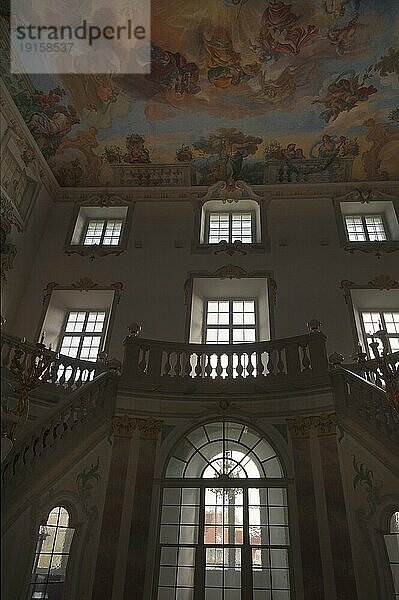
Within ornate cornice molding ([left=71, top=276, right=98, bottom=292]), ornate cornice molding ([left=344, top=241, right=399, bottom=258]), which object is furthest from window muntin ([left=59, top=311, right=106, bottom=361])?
ornate cornice molding ([left=344, top=241, right=399, bottom=258])

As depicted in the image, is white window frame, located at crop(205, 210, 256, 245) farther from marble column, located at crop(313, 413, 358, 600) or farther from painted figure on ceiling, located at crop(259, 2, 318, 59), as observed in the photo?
marble column, located at crop(313, 413, 358, 600)

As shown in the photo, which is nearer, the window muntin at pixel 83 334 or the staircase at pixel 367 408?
the staircase at pixel 367 408

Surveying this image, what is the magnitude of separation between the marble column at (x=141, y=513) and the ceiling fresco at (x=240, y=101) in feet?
31.6

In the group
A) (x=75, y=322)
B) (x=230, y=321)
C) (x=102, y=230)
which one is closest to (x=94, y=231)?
(x=102, y=230)

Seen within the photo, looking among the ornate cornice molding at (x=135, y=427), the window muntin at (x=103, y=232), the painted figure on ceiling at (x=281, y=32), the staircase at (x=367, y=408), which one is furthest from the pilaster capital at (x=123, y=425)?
the painted figure on ceiling at (x=281, y=32)

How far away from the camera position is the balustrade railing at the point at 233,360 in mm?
8070

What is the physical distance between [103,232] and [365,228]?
Result: 8110mm

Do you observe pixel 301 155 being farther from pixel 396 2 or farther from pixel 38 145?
pixel 38 145

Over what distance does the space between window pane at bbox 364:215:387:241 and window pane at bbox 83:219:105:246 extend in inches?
326

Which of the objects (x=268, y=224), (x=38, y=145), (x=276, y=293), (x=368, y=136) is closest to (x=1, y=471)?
(x=276, y=293)

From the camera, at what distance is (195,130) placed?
14.1m

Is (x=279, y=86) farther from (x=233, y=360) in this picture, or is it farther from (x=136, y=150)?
(x=233, y=360)

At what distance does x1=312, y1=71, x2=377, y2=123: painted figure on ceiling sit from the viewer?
42.2ft

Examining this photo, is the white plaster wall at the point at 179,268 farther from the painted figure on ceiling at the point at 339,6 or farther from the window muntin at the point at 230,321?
the painted figure on ceiling at the point at 339,6
